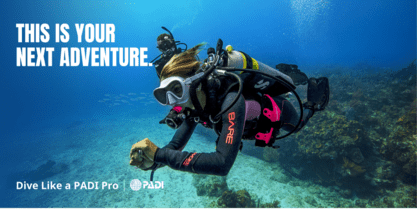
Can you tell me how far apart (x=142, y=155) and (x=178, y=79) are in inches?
34.1

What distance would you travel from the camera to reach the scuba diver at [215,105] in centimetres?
137

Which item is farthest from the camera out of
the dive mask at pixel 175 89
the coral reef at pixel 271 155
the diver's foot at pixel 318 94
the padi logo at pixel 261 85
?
the coral reef at pixel 271 155

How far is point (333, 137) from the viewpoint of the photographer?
7980mm

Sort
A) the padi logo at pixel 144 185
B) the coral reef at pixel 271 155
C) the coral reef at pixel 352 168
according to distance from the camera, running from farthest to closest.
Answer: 1. the coral reef at pixel 271 155
2. the padi logo at pixel 144 185
3. the coral reef at pixel 352 168

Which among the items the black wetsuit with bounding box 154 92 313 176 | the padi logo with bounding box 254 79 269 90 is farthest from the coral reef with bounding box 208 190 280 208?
the black wetsuit with bounding box 154 92 313 176

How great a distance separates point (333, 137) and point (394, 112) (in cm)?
A: 596

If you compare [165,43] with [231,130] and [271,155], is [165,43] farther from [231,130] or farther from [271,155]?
[271,155]

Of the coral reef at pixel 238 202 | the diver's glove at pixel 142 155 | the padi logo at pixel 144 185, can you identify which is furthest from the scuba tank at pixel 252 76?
the padi logo at pixel 144 185

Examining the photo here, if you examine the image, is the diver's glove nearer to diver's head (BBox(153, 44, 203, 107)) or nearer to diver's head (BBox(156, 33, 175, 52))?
diver's head (BBox(153, 44, 203, 107))

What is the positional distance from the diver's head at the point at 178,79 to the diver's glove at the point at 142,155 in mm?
605

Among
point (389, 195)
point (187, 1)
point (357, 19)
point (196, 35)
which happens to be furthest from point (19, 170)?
point (357, 19)

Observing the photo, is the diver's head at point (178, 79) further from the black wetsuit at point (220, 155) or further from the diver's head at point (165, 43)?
the diver's head at point (165, 43)

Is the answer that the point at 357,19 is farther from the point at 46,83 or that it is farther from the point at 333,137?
the point at 46,83

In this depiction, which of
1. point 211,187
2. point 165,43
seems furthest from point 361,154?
point 165,43
